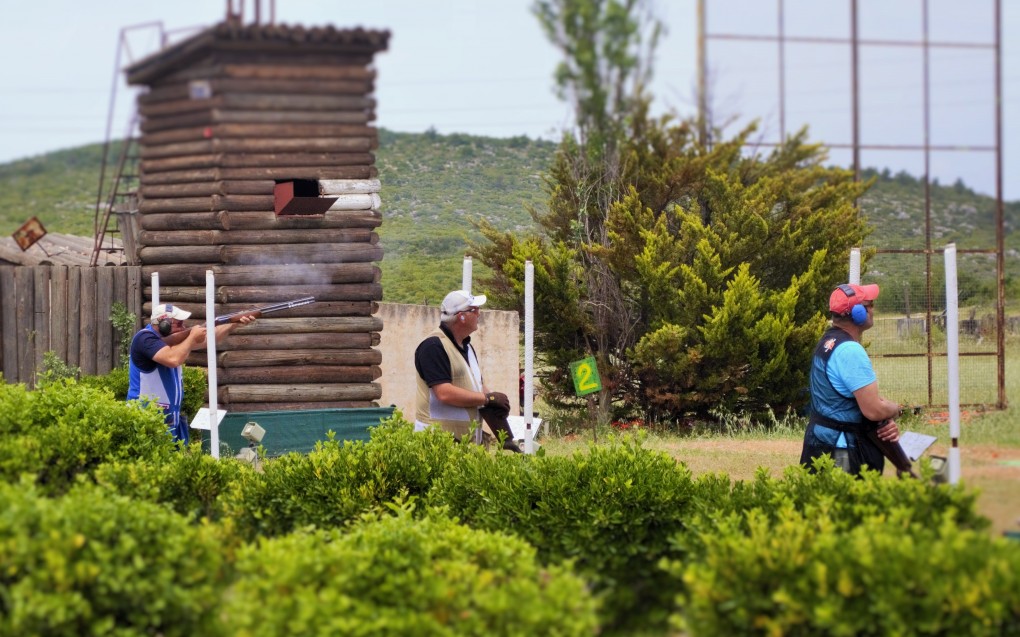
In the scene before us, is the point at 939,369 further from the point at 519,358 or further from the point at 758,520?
the point at 758,520

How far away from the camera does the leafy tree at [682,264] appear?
769 centimetres

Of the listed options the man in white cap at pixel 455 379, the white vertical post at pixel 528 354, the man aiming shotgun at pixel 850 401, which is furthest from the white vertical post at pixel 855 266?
the man in white cap at pixel 455 379

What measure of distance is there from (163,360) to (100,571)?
3840 mm

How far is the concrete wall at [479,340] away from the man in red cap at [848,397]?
5830 millimetres

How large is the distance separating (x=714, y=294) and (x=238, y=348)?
4264 millimetres

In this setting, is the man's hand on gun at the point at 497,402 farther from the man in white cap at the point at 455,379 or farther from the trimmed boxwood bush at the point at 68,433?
the trimmed boxwood bush at the point at 68,433

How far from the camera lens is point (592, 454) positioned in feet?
18.7

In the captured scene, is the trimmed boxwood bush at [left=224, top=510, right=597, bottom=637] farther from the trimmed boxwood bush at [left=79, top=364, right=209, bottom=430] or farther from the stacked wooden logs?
the trimmed boxwood bush at [left=79, top=364, right=209, bottom=430]

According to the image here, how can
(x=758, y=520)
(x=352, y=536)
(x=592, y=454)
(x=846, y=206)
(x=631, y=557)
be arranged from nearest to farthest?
(x=352, y=536), (x=758, y=520), (x=631, y=557), (x=592, y=454), (x=846, y=206)

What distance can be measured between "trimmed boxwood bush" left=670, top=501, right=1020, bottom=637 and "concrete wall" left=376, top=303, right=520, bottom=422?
7.42m

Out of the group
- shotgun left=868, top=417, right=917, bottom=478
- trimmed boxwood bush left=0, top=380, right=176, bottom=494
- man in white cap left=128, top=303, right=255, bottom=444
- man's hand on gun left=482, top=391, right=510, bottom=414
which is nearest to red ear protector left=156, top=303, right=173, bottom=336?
man in white cap left=128, top=303, right=255, bottom=444

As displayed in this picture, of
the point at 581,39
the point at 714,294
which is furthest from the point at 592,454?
the point at 714,294

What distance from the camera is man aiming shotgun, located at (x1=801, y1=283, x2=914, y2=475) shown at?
5492 mm

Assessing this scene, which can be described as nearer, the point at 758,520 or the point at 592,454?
the point at 758,520
